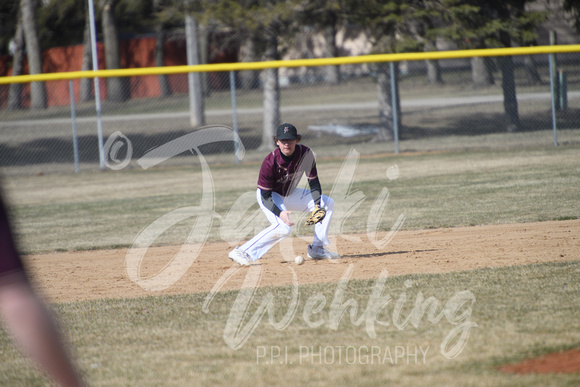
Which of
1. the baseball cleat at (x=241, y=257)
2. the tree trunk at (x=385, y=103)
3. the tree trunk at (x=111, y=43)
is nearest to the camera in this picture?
the baseball cleat at (x=241, y=257)

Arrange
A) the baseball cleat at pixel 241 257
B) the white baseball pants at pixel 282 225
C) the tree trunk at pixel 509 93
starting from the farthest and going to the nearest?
1. the tree trunk at pixel 509 93
2. the baseball cleat at pixel 241 257
3. the white baseball pants at pixel 282 225

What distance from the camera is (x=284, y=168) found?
21.0ft

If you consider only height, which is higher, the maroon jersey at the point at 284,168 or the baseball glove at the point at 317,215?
the maroon jersey at the point at 284,168

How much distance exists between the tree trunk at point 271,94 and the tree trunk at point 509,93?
242 inches

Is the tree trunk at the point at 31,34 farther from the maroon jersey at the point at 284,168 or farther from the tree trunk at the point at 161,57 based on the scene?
the maroon jersey at the point at 284,168

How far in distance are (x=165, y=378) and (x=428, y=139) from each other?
14996mm

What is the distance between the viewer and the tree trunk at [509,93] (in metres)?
16.5

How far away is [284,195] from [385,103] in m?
11.6

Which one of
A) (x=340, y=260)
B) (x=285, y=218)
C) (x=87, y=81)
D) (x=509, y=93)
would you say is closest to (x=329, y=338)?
(x=285, y=218)

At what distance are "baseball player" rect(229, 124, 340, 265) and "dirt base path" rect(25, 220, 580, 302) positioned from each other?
0.98 ft

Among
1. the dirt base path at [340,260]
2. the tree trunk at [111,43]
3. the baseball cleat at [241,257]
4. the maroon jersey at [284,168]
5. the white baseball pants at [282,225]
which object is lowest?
the dirt base path at [340,260]

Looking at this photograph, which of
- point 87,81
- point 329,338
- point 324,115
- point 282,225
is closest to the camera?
point 329,338

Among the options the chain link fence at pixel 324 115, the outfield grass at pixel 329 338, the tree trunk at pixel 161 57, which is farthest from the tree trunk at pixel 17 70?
the outfield grass at pixel 329 338

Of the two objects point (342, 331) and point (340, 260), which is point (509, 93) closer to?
point (340, 260)
